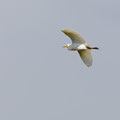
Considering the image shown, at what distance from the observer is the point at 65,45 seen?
6166 cm

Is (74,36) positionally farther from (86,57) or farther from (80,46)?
(86,57)

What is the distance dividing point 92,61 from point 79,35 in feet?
14.2

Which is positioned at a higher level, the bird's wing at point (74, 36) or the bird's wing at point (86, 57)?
the bird's wing at point (74, 36)

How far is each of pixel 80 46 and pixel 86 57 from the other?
9.86 ft

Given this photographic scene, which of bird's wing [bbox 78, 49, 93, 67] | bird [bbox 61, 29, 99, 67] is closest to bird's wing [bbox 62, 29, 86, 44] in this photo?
bird [bbox 61, 29, 99, 67]

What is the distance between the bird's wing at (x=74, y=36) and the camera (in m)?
56.8

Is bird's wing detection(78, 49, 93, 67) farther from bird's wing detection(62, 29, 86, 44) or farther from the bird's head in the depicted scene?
the bird's head

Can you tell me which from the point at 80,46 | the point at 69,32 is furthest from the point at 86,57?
the point at 69,32

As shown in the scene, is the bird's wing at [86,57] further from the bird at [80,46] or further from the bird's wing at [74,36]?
the bird's wing at [74,36]

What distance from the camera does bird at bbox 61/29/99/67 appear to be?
188ft

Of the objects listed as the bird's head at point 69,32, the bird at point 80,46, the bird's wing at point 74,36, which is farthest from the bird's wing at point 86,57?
the bird's head at point 69,32

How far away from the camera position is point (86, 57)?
61.3m

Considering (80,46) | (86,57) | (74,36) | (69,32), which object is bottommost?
(86,57)

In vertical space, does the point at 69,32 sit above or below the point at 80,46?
above
